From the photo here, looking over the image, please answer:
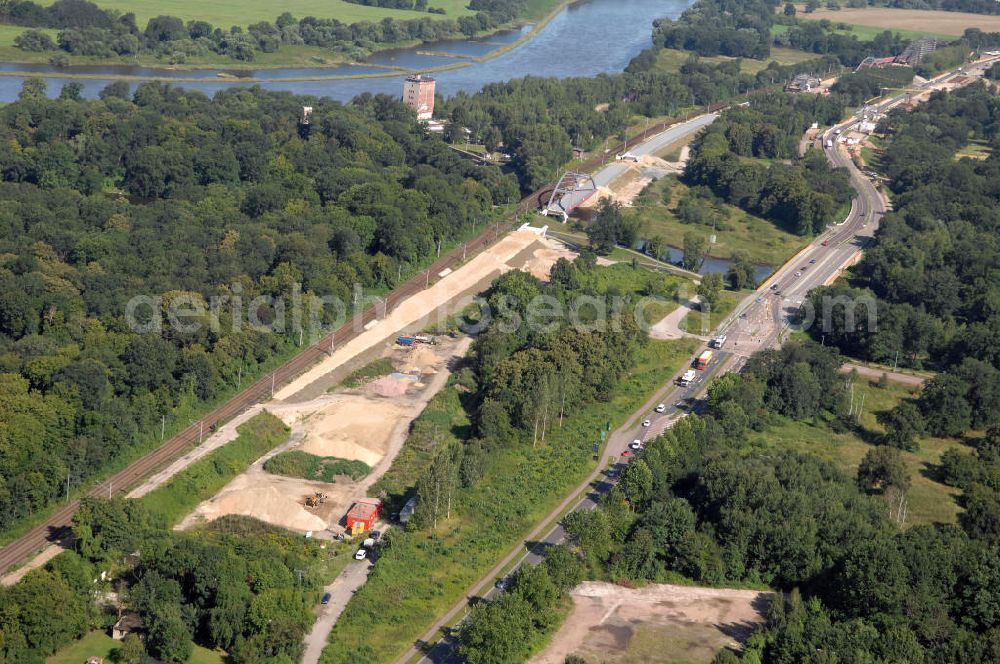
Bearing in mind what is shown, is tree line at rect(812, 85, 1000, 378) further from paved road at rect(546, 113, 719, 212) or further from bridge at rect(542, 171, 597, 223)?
bridge at rect(542, 171, 597, 223)

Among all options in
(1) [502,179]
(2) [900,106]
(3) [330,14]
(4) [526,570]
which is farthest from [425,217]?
(3) [330,14]

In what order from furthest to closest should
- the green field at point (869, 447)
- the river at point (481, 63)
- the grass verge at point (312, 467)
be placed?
1. the river at point (481, 63)
2. the green field at point (869, 447)
3. the grass verge at point (312, 467)

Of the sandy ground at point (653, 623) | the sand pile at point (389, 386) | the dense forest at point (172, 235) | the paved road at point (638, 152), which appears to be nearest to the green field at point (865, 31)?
the paved road at point (638, 152)

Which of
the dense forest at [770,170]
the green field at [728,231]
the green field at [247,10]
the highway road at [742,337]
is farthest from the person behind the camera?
the green field at [247,10]

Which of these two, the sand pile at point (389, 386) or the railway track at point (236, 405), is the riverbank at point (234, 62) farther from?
the sand pile at point (389, 386)

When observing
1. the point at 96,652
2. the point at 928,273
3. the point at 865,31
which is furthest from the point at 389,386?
the point at 865,31

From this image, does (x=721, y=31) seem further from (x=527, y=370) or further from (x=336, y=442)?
(x=336, y=442)
